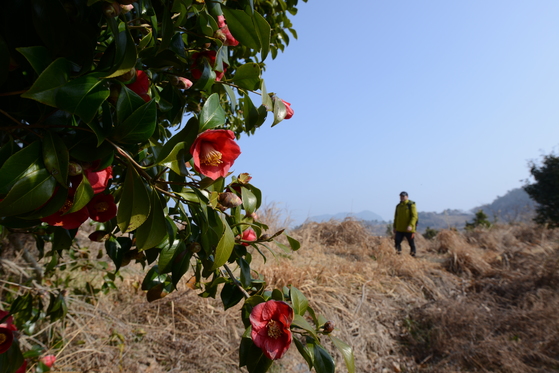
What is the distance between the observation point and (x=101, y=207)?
20.6 inches

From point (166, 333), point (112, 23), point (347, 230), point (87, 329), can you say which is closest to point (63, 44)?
point (112, 23)

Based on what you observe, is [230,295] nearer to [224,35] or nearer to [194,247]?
[194,247]

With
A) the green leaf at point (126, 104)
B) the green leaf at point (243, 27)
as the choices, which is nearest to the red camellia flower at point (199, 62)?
the green leaf at point (243, 27)

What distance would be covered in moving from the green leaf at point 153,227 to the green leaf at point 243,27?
0.26 metres

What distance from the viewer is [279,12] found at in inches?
48.1

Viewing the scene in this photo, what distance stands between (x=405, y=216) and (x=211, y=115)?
5.43 meters

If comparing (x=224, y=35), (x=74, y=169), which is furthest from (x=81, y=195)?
(x=224, y=35)

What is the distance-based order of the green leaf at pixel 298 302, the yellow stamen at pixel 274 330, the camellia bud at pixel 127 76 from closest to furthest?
the camellia bud at pixel 127 76
the yellow stamen at pixel 274 330
the green leaf at pixel 298 302

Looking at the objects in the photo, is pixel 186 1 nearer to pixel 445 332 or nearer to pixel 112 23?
pixel 112 23

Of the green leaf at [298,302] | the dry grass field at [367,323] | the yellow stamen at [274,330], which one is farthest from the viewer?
the dry grass field at [367,323]

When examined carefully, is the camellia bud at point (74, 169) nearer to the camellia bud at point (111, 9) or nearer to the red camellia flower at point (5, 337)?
the camellia bud at point (111, 9)

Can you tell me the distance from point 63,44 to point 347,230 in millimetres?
6539

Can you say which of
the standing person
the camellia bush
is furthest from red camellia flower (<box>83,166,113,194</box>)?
the standing person

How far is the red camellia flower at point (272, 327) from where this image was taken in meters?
0.52
